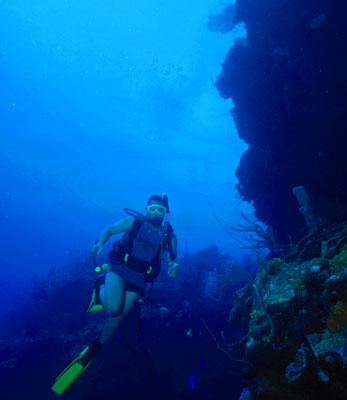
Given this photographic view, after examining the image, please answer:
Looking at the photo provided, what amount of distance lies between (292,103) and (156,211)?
5.18 meters

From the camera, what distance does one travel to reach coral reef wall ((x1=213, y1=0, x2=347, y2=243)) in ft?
19.8

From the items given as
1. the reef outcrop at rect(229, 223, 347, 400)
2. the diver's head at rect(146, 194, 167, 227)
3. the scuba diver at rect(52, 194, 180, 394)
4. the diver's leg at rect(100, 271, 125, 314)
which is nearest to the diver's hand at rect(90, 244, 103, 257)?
the scuba diver at rect(52, 194, 180, 394)

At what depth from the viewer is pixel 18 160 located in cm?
4716

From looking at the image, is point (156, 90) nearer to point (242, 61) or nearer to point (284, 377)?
point (242, 61)

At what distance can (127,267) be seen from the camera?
493 cm

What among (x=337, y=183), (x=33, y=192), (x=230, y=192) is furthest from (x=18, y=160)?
(x=337, y=183)

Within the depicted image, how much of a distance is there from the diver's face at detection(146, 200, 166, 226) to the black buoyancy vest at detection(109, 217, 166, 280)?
1.14 feet

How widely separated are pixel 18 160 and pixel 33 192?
78.9 feet

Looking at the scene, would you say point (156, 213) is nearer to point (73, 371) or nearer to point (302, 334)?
point (73, 371)

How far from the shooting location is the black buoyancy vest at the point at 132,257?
4.94 meters

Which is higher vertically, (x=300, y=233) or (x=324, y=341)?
(x=300, y=233)

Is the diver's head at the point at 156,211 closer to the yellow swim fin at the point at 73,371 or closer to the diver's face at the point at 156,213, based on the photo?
the diver's face at the point at 156,213

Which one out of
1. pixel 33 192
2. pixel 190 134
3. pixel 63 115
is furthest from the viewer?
pixel 33 192

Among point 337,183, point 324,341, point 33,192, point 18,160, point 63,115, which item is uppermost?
point 33,192
